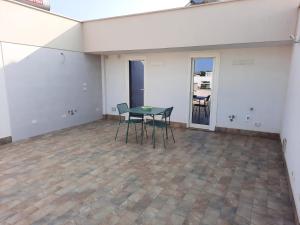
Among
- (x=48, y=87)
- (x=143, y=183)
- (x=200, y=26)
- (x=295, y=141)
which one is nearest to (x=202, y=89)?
(x=200, y=26)

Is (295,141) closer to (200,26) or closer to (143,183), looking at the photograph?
(143,183)

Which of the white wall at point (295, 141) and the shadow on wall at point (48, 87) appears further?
the shadow on wall at point (48, 87)

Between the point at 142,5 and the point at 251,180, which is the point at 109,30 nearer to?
the point at 142,5

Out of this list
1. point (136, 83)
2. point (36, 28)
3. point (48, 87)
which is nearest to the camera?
point (36, 28)

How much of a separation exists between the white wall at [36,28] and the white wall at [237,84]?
1707mm

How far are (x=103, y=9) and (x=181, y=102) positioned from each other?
14.5 ft

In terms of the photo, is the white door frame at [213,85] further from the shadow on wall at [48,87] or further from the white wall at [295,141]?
the shadow on wall at [48,87]

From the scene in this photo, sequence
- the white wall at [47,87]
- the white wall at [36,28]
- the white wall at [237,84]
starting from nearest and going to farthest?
1. the white wall at [36,28]
2. the white wall at [47,87]
3. the white wall at [237,84]

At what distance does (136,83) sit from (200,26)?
3.07 meters

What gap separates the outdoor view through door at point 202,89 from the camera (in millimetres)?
5391

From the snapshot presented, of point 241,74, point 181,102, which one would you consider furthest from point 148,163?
point 241,74

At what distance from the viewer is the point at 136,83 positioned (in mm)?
6816

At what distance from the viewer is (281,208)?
7.34ft

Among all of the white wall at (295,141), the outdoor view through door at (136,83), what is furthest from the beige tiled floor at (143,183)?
the outdoor view through door at (136,83)
